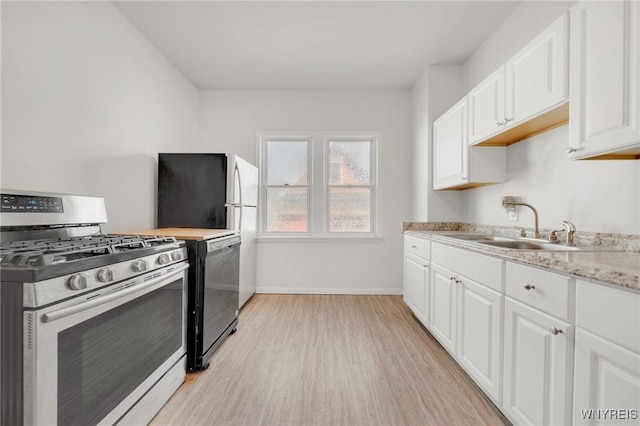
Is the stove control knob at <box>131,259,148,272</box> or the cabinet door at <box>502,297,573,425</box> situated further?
the stove control knob at <box>131,259,148,272</box>

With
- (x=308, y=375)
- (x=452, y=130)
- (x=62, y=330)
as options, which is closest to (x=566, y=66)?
(x=452, y=130)

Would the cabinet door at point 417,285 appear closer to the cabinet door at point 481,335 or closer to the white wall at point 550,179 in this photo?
the cabinet door at point 481,335

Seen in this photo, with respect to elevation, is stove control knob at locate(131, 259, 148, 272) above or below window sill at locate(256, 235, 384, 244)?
above

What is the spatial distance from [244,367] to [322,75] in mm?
3207

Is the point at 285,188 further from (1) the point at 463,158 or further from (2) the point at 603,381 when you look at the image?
Result: (2) the point at 603,381

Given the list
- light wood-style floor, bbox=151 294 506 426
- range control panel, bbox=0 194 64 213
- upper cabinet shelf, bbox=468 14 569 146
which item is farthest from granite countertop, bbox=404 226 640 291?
range control panel, bbox=0 194 64 213

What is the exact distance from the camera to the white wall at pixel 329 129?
4.14 meters

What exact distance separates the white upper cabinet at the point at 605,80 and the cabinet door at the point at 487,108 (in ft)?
2.05

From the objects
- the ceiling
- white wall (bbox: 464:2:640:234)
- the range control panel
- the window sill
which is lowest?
the window sill

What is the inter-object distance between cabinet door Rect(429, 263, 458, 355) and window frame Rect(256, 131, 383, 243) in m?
1.62

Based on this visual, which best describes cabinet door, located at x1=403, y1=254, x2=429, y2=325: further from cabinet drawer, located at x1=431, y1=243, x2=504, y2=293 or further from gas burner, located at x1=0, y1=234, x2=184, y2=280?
gas burner, located at x1=0, y1=234, x2=184, y2=280

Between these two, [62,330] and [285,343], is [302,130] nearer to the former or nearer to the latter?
[285,343]

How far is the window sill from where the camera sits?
4.15 metres

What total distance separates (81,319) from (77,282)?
15 cm
